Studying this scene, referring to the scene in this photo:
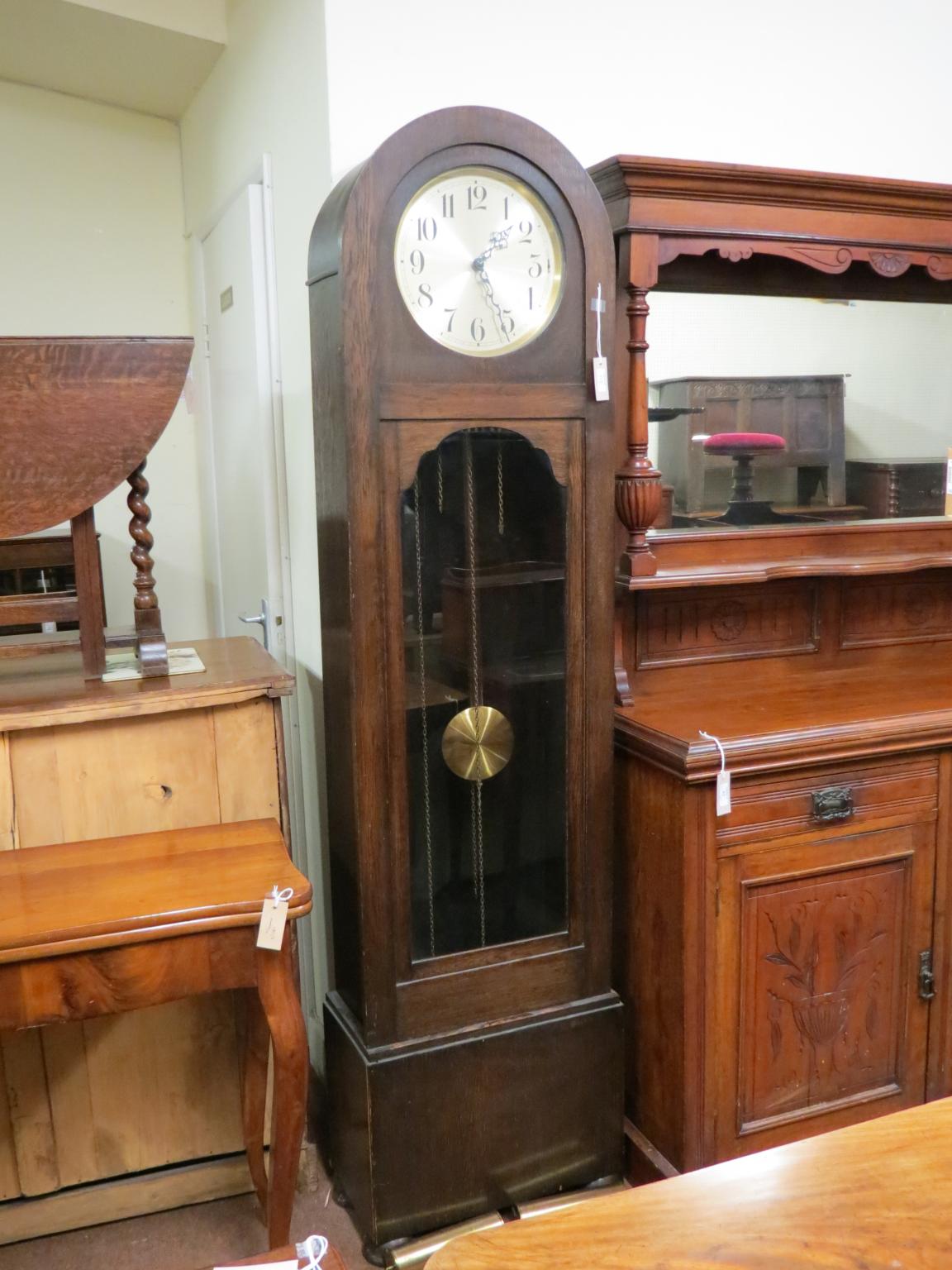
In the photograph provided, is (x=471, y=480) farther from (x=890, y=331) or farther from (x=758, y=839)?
(x=890, y=331)

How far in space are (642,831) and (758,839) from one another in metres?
0.20

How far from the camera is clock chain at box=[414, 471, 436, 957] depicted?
1.71 metres

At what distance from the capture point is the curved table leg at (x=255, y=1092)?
1870 mm

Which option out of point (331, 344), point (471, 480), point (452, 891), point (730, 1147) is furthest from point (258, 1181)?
point (331, 344)

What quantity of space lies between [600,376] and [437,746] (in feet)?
2.18

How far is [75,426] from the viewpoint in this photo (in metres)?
1.75

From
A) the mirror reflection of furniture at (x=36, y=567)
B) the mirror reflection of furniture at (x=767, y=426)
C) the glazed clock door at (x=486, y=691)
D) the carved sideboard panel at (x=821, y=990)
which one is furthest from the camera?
the mirror reflection of furniture at (x=36, y=567)

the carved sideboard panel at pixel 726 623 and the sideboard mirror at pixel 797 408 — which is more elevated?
the sideboard mirror at pixel 797 408

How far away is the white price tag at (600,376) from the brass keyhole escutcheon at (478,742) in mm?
551

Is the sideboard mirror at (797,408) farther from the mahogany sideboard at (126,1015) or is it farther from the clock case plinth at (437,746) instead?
the mahogany sideboard at (126,1015)

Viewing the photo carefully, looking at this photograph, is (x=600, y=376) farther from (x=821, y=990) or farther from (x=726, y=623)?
(x=821, y=990)

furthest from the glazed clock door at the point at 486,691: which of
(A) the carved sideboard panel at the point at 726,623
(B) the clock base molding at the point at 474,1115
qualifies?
(A) the carved sideboard panel at the point at 726,623

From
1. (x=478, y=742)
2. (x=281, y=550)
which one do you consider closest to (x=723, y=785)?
(x=478, y=742)

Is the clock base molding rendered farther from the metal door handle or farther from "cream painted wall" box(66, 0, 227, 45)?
"cream painted wall" box(66, 0, 227, 45)
